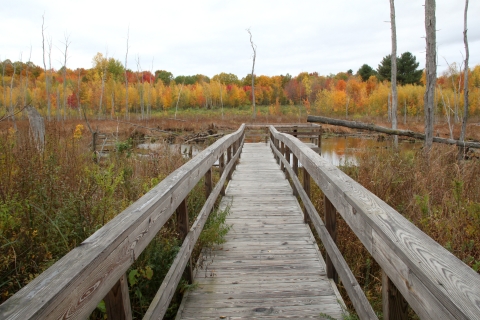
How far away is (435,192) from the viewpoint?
5.15 m

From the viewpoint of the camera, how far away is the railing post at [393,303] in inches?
52.8

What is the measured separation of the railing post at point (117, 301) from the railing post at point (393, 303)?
1069 millimetres

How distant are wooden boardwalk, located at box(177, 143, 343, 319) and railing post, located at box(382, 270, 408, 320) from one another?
2.90ft

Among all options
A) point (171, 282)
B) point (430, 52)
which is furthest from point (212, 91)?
point (171, 282)

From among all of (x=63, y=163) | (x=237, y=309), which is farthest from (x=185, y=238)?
(x=63, y=163)

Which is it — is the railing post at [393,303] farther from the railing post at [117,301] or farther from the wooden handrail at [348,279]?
the railing post at [117,301]

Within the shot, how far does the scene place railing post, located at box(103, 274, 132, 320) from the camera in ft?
4.33

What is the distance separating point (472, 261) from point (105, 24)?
37.7 meters

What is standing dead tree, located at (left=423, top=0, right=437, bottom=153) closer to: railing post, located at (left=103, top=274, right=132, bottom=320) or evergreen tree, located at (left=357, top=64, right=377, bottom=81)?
railing post, located at (left=103, top=274, right=132, bottom=320)

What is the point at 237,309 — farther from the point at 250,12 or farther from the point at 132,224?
the point at 250,12

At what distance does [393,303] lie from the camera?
4.50ft

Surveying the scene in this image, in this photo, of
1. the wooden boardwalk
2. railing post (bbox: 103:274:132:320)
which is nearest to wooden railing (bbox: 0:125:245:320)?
railing post (bbox: 103:274:132:320)

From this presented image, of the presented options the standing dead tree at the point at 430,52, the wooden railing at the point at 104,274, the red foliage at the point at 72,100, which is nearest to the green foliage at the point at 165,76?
the red foliage at the point at 72,100

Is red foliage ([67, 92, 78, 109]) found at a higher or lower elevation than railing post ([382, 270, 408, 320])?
higher
